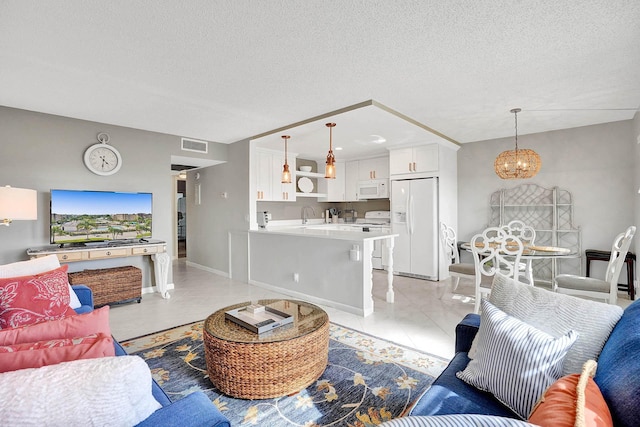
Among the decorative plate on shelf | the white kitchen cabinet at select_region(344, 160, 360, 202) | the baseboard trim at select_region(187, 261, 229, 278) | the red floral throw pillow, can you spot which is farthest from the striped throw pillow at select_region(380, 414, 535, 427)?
the white kitchen cabinet at select_region(344, 160, 360, 202)

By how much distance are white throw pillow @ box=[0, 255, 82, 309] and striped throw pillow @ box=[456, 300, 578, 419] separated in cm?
274

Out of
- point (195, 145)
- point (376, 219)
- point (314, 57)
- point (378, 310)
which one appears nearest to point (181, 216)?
point (195, 145)

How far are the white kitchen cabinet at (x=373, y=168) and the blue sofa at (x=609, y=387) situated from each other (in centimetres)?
509

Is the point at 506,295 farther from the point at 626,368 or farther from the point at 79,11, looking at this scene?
the point at 79,11

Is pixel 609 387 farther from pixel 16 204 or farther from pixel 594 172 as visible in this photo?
pixel 594 172

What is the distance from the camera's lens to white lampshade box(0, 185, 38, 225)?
8.68ft

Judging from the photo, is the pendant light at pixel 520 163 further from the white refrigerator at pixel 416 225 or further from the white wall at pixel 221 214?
the white wall at pixel 221 214

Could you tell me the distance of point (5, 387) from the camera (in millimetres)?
761

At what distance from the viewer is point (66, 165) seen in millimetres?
3998

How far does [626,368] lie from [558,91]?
3270 mm

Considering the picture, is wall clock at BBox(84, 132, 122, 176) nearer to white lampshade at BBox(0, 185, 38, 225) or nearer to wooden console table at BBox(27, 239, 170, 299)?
wooden console table at BBox(27, 239, 170, 299)

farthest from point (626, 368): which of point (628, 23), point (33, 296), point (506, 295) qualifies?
point (33, 296)

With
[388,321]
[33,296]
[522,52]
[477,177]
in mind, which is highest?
[522,52]

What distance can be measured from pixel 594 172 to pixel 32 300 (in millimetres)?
6529
